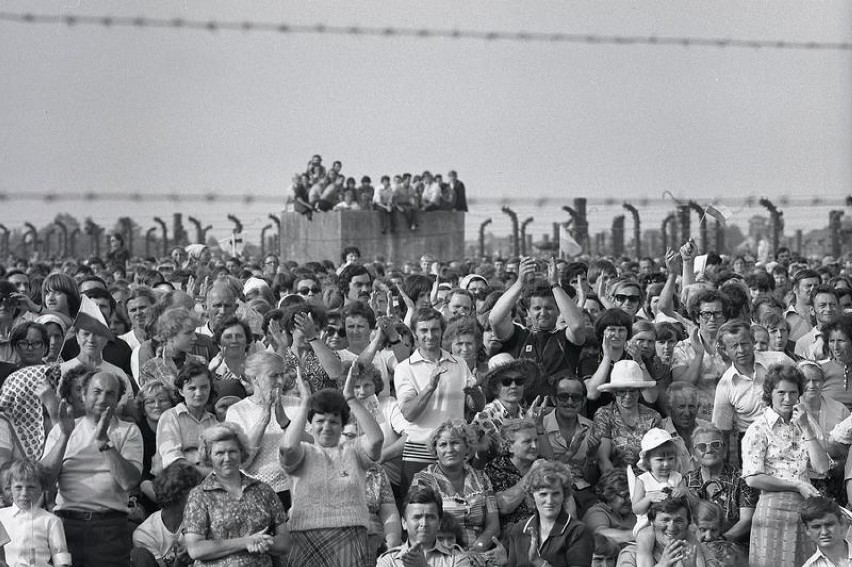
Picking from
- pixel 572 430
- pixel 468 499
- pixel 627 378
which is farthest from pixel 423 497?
pixel 627 378

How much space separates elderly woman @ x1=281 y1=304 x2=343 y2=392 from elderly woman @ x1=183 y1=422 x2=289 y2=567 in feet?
4.98

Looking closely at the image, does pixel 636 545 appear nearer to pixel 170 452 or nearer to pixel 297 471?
pixel 297 471

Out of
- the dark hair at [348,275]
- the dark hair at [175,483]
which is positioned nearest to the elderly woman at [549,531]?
the dark hair at [175,483]

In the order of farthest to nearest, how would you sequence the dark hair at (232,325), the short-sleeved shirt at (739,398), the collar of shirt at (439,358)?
the dark hair at (232,325), the short-sleeved shirt at (739,398), the collar of shirt at (439,358)

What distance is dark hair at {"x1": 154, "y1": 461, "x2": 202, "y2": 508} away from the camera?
7734mm

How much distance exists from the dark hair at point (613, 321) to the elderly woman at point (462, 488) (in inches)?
72.1

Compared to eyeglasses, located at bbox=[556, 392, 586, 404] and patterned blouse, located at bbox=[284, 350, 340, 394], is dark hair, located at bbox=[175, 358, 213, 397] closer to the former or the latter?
patterned blouse, located at bbox=[284, 350, 340, 394]

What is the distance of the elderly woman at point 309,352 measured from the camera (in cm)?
884

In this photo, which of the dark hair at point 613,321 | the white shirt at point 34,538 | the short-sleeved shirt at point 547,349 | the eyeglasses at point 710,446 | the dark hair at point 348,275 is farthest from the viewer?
the dark hair at point 348,275

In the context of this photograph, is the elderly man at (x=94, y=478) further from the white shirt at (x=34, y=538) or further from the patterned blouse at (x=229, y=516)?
the patterned blouse at (x=229, y=516)

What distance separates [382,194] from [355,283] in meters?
10.3

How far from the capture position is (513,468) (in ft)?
27.5

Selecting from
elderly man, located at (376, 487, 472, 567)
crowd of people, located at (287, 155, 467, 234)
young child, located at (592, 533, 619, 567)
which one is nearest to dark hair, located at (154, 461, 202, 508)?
elderly man, located at (376, 487, 472, 567)

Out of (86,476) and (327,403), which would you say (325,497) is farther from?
(86,476)
